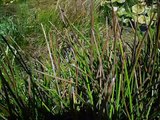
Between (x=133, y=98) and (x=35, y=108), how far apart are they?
51 cm

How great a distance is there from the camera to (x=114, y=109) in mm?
2148

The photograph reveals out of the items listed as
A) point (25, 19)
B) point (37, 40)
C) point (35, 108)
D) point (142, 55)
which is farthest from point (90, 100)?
point (25, 19)

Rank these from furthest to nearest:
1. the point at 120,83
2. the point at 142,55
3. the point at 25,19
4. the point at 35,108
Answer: the point at 25,19, the point at 142,55, the point at 35,108, the point at 120,83

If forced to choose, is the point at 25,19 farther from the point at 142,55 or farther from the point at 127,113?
the point at 127,113

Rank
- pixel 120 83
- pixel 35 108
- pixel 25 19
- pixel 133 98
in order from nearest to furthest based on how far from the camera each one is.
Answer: pixel 120 83, pixel 133 98, pixel 35 108, pixel 25 19

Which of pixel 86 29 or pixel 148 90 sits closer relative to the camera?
pixel 148 90

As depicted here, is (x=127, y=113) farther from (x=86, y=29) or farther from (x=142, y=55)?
(x=86, y=29)

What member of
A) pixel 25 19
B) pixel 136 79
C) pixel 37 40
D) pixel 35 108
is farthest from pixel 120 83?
pixel 25 19

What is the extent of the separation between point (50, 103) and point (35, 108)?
0.12m

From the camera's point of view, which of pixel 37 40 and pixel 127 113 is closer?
pixel 127 113

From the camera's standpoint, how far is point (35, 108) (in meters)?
2.37

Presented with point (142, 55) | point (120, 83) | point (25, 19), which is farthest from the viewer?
point (25, 19)

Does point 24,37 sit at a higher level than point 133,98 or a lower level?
lower

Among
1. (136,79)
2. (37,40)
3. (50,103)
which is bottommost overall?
(37,40)
